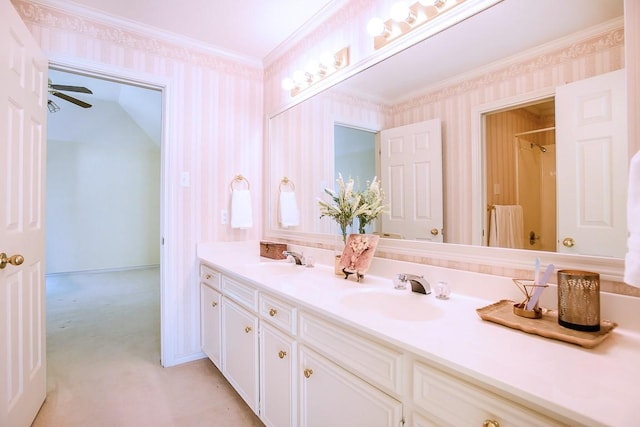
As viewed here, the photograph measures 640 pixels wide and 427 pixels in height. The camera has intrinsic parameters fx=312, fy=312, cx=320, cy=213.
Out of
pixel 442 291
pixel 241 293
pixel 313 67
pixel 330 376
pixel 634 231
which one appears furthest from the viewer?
pixel 313 67

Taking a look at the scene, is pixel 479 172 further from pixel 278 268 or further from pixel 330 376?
pixel 278 268

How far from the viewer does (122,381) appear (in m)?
2.07

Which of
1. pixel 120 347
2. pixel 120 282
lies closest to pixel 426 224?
pixel 120 347

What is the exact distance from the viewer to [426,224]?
57.7 inches

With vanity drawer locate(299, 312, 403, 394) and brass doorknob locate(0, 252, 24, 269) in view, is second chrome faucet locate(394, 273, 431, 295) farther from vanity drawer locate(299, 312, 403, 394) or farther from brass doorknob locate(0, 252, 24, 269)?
brass doorknob locate(0, 252, 24, 269)

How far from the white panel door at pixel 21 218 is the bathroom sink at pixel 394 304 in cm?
148

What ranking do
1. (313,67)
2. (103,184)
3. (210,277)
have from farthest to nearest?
(103,184), (210,277), (313,67)

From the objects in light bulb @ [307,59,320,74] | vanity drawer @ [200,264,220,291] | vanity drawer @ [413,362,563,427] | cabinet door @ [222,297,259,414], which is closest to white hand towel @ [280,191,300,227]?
vanity drawer @ [200,264,220,291]

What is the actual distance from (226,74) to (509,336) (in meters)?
2.55

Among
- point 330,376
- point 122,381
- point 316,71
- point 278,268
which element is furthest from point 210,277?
point 316,71

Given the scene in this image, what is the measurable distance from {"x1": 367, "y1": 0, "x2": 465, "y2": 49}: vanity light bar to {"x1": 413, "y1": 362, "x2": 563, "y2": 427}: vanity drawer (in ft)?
4.60

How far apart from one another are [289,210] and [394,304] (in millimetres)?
1278

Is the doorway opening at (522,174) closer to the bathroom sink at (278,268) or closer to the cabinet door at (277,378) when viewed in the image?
the cabinet door at (277,378)

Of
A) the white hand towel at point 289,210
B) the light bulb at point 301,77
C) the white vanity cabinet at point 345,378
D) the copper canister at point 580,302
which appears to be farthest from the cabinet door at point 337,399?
the light bulb at point 301,77
